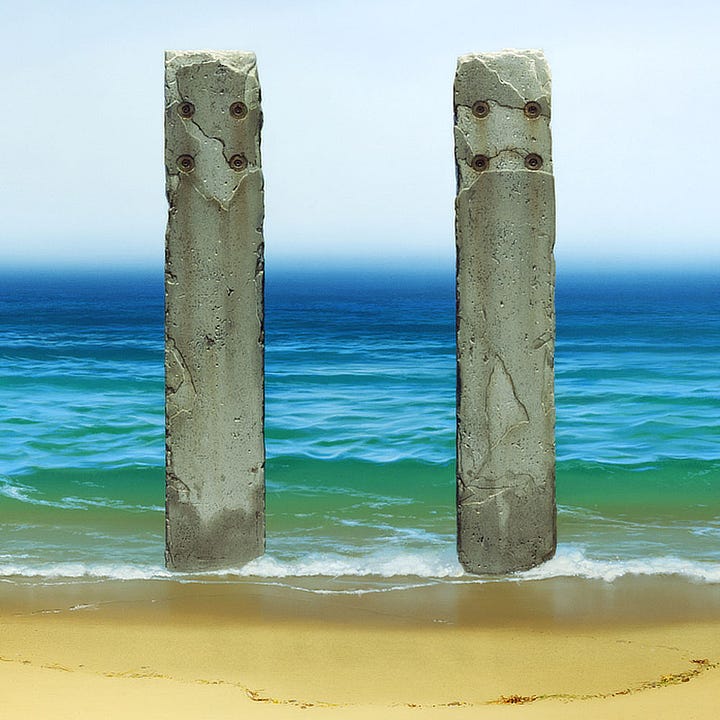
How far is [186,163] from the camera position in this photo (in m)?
6.11

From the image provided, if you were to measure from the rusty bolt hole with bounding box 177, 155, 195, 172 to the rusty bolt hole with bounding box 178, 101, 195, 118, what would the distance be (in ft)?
0.66

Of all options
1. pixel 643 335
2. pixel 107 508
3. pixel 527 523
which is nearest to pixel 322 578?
pixel 527 523

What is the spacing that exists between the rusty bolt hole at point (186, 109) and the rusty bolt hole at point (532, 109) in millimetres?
1648

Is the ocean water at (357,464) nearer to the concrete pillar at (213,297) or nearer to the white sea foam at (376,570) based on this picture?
the white sea foam at (376,570)

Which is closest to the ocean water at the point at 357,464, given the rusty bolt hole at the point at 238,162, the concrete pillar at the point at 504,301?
the concrete pillar at the point at 504,301

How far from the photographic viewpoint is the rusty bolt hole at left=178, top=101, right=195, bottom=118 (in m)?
6.06

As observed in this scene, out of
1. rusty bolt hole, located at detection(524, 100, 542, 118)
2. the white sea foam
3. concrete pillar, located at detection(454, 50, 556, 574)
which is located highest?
rusty bolt hole, located at detection(524, 100, 542, 118)

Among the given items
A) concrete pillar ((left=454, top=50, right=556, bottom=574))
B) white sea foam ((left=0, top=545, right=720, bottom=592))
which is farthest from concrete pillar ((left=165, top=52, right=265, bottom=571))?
concrete pillar ((left=454, top=50, right=556, bottom=574))

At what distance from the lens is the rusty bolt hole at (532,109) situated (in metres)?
5.98

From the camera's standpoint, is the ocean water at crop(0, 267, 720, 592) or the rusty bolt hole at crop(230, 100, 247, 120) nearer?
the rusty bolt hole at crop(230, 100, 247, 120)

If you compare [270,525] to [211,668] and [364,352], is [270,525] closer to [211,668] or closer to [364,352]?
[211,668]

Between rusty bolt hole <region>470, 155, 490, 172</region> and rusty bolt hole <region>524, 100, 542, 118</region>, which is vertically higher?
rusty bolt hole <region>524, 100, 542, 118</region>

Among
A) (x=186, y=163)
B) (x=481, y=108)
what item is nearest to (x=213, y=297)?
(x=186, y=163)

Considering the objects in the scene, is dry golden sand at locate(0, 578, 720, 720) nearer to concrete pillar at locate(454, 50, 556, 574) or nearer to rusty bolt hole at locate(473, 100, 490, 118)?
concrete pillar at locate(454, 50, 556, 574)
